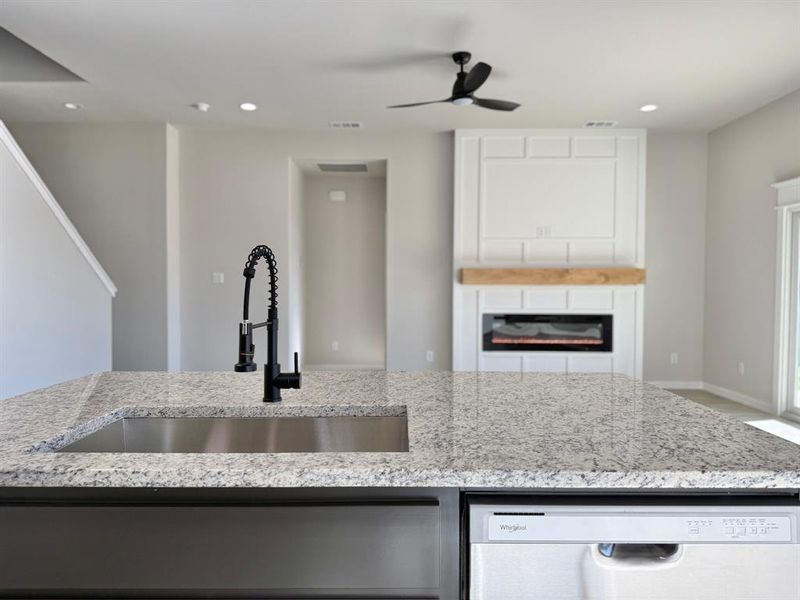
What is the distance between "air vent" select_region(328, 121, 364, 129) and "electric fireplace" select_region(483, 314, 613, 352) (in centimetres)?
237

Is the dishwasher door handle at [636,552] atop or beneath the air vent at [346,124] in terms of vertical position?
beneath

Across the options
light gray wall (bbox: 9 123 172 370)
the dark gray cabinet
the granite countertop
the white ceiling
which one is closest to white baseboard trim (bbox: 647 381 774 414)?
the white ceiling

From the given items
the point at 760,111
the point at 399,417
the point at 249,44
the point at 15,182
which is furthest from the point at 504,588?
the point at 760,111

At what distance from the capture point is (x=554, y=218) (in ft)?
16.4

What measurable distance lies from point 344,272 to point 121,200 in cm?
270

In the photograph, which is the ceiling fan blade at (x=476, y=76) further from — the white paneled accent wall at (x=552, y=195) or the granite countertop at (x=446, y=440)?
the granite countertop at (x=446, y=440)

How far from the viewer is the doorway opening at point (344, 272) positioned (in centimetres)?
A: 637

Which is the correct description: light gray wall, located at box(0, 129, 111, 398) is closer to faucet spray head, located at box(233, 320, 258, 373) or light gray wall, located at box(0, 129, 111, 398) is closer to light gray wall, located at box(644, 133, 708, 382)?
faucet spray head, located at box(233, 320, 258, 373)

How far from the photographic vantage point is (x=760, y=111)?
14.4 ft

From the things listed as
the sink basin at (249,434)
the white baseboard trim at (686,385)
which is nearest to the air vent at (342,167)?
the white baseboard trim at (686,385)

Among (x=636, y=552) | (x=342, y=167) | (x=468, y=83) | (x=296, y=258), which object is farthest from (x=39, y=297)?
(x=636, y=552)

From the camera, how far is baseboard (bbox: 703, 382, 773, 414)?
431 cm

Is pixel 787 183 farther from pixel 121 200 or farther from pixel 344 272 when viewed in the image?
pixel 121 200

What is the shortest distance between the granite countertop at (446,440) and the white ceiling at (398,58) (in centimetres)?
242
